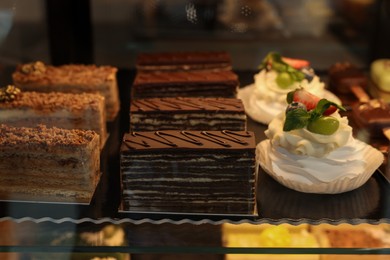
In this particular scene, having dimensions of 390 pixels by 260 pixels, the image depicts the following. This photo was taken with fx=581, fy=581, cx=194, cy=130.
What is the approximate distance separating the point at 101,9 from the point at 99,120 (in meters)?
0.58

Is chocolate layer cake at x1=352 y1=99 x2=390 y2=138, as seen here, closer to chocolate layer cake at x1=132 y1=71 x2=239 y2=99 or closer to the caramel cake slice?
chocolate layer cake at x1=132 y1=71 x2=239 y2=99

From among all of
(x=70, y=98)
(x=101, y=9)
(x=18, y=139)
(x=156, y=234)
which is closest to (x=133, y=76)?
(x=101, y=9)

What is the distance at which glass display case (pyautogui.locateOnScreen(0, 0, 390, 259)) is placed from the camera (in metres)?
1.48

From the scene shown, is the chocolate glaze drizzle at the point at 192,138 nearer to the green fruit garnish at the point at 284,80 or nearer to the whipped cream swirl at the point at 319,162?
the whipped cream swirl at the point at 319,162

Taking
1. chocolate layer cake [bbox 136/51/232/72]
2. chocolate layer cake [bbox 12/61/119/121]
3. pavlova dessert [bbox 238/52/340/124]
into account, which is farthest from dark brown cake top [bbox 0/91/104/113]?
pavlova dessert [bbox 238/52/340/124]

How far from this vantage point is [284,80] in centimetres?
245

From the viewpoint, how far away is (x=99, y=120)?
2.21 m

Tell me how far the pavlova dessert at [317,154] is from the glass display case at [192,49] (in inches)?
1.6

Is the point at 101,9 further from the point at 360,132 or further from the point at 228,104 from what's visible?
the point at 360,132

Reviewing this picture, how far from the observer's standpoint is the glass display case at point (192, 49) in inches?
58.2

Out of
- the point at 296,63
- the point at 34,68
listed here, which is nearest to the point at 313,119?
the point at 296,63

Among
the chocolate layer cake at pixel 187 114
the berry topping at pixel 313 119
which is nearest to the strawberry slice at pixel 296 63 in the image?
the chocolate layer cake at pixel 187 114

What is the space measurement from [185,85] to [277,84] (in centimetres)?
39

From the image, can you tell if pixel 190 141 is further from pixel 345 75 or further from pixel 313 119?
pixel 345 75
